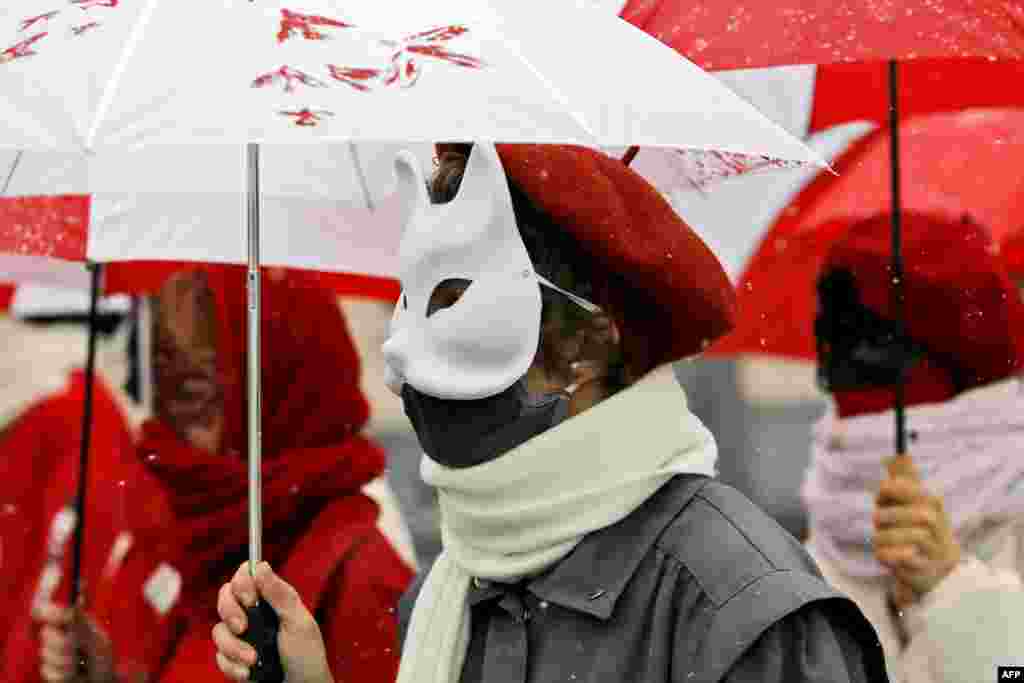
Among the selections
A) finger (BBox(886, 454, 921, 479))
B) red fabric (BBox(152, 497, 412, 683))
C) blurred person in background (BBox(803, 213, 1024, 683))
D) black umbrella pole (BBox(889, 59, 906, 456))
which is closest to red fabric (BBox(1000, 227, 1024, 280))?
blurred person in background (BBox(803, 213, 1024, 683))

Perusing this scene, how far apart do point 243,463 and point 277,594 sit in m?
1.23

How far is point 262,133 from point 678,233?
0.67 metres

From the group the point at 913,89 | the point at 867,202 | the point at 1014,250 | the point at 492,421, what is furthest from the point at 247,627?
the point at 1014,250

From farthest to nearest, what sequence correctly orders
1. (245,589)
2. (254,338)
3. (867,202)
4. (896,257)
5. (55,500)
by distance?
(55,500)
(867,202)
(896,257)
(254,338)
(245,589)

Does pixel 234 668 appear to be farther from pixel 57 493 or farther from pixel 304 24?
pixel 57 493

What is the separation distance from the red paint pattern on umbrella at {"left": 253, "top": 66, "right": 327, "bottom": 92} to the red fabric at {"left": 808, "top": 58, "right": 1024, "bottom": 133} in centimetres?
218

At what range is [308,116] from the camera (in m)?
2.42

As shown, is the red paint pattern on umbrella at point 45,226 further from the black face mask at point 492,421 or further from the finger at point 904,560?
the finger at point 904,560

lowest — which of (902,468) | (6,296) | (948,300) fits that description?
(6,296)

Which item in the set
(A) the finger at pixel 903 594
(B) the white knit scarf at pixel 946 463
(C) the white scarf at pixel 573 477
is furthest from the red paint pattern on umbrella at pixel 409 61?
(B) the white knit scarf at pixel 946 463

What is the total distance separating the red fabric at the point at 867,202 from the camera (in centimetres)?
512

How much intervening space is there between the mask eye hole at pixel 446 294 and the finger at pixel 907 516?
1.57 m

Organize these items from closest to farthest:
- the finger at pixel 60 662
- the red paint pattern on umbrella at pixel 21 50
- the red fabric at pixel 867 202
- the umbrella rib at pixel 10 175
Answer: the red paint pattern on umbrella at pixel 21 50, the umbrella rib at pixel 10 175, the finger at pixel 60 662, the red fabric at pixel 867 202

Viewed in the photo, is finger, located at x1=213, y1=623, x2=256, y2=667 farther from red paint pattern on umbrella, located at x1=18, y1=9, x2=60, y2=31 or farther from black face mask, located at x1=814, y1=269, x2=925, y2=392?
black face mask, located at x1=814, y1=269, x2=925, y2=392
